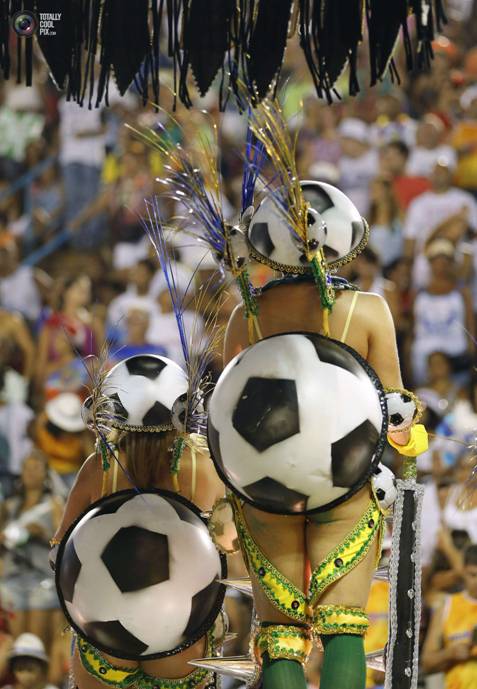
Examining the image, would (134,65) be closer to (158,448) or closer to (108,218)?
(158,448)

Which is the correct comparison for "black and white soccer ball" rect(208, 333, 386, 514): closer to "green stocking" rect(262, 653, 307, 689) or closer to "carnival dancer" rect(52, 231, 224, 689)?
"green stocking" rect(262, 653, 307, 689)

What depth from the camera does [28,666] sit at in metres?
7.29

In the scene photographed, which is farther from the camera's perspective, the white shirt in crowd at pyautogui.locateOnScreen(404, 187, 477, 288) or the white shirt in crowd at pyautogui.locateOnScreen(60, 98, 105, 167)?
the white shirt in crowd at pyautogui.locateOnScreen(60, 98, 105, 167)

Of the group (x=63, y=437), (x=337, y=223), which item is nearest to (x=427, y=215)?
(x=63, y=437)

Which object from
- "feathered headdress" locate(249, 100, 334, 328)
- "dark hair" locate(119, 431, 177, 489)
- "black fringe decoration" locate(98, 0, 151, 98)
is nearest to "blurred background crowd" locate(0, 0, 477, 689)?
"dark hair" locate(119, 431, 177, 489)

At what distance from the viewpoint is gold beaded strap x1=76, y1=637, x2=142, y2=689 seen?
4875 mm

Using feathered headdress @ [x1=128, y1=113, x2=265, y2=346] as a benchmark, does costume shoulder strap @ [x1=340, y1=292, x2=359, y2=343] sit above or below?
below

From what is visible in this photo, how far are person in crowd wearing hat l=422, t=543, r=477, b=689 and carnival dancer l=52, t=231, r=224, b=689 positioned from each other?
6.00ft

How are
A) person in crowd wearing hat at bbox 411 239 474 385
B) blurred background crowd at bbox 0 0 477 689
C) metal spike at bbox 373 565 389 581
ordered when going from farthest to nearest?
person in crowd wearing hat at bbox 411 239 474 385 < blurred background crowd at bbox 0 0 477 689 < metal spike at bbox 373 565 389 581

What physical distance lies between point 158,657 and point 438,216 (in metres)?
4.78

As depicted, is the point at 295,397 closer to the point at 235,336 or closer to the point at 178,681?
the point at 235,336

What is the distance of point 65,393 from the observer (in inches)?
352

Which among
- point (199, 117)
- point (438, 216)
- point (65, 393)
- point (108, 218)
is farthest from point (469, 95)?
point (65, 393)

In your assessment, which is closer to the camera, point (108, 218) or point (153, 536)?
point (153, 536)
